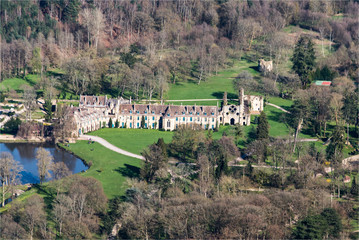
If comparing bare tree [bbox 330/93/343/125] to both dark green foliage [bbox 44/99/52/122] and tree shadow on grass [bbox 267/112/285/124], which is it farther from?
dark green foliage [bbox 44/99/52/122]

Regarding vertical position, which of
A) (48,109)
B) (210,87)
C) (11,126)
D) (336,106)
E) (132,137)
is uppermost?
(210,87)

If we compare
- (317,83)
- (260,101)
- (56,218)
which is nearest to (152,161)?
(56,218)

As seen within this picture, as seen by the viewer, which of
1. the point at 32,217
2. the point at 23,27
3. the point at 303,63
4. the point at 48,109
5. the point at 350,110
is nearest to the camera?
the point at 32,217

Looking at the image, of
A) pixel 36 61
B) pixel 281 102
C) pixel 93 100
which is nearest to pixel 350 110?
pixel 281 102

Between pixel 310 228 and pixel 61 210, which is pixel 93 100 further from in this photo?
pixel 310 228

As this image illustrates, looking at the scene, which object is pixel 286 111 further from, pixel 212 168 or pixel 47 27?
pixel 47 27

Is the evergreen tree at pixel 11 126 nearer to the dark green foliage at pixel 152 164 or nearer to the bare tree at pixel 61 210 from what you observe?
the dark green foliage at pixel 152 164

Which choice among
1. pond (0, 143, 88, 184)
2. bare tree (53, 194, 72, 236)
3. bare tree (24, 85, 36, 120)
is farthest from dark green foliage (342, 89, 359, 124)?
bare tree (53, 194, 72, 236)

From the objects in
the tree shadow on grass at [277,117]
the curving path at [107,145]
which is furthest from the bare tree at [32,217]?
the tree shadow on grass at [277,117]
